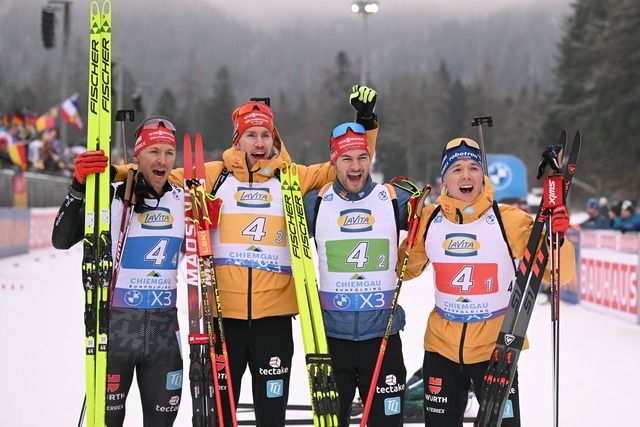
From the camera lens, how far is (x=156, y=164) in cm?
380

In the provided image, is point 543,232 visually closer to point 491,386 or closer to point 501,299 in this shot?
point 501,299

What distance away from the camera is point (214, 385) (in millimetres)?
3695

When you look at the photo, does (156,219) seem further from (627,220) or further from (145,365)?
(627,220)

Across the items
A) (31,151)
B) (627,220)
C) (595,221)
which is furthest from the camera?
(31,151)

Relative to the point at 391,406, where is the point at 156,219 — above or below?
above

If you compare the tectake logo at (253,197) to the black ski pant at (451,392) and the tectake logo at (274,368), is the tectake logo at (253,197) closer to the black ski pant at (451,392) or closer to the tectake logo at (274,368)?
the tectake logo at (274,368)

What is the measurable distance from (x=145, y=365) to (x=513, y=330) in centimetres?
188

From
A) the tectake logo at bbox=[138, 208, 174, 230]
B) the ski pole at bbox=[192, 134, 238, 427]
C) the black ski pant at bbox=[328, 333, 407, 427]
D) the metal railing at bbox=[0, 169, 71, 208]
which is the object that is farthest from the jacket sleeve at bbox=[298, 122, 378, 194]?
the metal railing at bbox=[0, 169, 71, 208]

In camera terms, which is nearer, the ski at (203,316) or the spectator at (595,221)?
the ski at (203,316)

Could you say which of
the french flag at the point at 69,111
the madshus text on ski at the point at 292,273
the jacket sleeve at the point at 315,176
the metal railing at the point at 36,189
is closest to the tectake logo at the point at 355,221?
the madshus text on ski at the point at 292,273

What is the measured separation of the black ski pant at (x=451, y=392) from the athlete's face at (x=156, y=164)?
5.63 ft

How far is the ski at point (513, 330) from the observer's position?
11.5ft

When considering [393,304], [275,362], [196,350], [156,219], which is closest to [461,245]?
[393,304]

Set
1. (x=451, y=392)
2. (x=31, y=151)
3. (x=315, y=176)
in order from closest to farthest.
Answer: (x=451, y=392), (x=315, y=176), (x=31, y=151)
